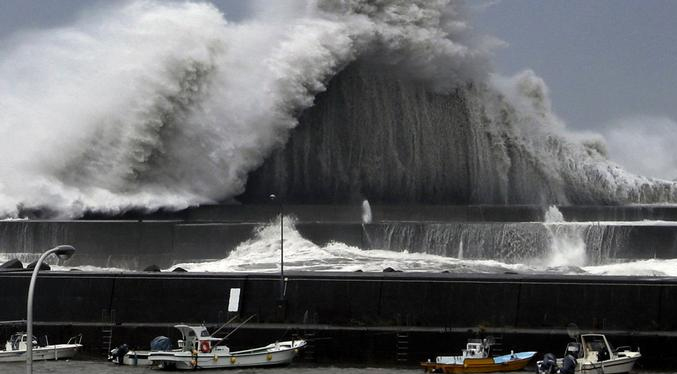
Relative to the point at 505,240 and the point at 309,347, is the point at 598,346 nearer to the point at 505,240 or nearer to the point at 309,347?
the point at 309,347

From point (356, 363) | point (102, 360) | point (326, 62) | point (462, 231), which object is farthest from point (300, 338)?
point (326, 62)

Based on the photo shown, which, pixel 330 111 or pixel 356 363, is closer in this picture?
pixel 356 363

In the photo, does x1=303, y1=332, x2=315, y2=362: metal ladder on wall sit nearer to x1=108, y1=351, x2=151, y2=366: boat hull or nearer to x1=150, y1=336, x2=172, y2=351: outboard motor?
x1=150, y1=336, x2=172, y2=351: outboard motor

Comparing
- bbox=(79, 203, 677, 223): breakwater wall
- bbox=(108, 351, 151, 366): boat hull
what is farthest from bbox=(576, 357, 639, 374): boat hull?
bbox=(79, 203, 677, 223): breakwater wall

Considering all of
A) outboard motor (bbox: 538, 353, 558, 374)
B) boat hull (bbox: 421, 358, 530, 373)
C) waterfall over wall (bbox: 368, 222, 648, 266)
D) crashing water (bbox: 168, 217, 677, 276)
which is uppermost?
waterfall over wall (bbox: 368, 222, 648, 266)

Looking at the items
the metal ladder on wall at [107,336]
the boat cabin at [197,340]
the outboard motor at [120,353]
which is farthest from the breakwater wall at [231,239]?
the boat cabin at [197,340]

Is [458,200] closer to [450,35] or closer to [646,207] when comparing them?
[450,35]

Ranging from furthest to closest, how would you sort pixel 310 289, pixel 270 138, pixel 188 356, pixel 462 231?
pixel 270 138 < pixel 462 231 < pixel 310 289 < pixel 188 356
